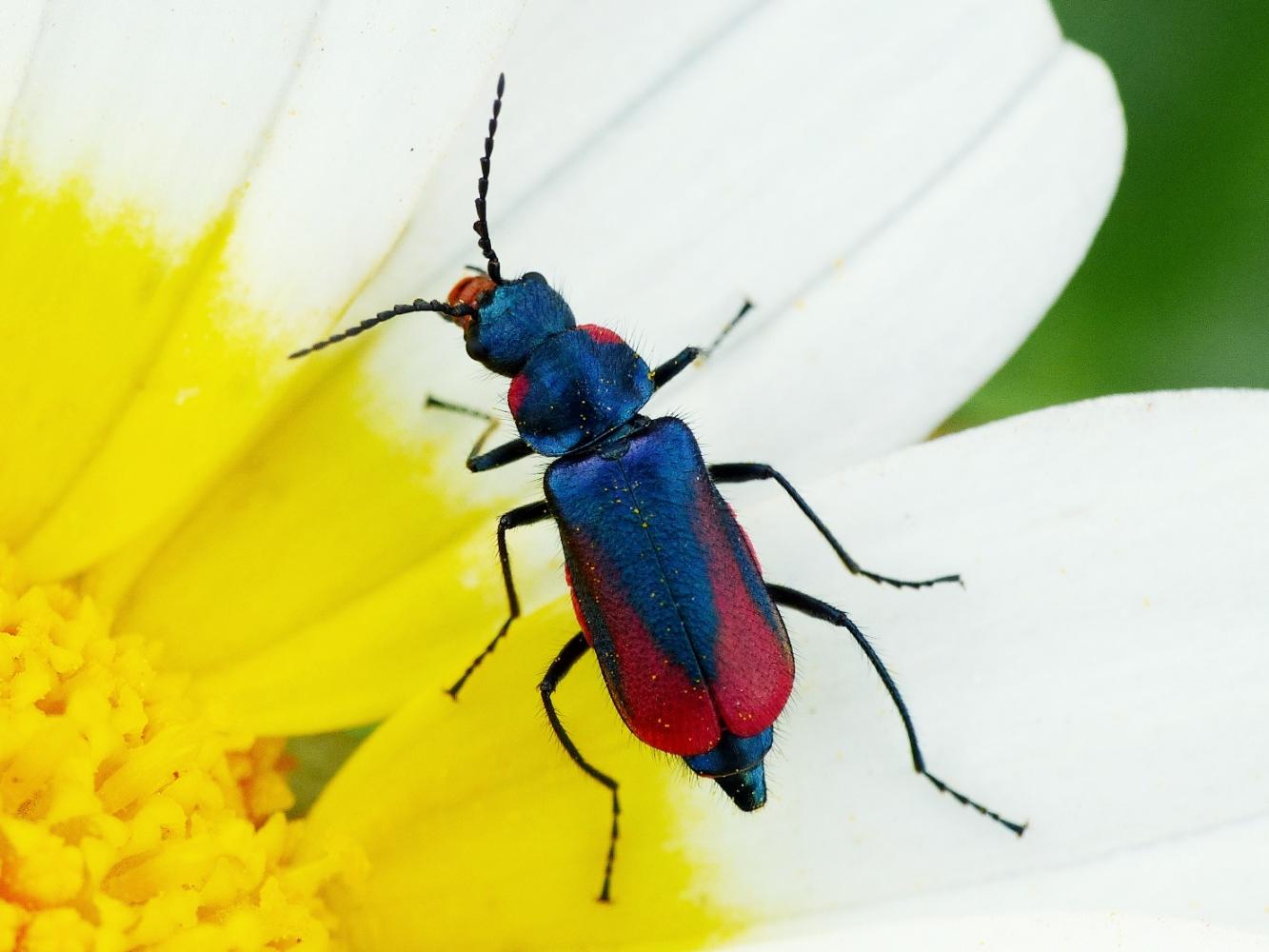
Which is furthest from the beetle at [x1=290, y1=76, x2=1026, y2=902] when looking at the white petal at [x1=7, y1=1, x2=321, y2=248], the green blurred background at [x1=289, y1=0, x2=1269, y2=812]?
the green blurred background at [x1=289, y1=0, x2=1269, y2=812]

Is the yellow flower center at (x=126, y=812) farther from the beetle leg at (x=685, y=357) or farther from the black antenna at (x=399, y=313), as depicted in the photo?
the beetle leg at (x=685, y=357)

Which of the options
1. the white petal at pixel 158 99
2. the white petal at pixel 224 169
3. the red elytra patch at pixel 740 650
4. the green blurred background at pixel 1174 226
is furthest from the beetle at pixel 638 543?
the green blurred background at pixel 1174 226

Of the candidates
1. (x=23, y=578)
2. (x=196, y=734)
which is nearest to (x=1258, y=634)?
(x=196, y=734)

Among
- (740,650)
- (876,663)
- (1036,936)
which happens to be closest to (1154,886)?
(1036,936)

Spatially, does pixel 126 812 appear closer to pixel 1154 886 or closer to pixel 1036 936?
pixel 1036 936

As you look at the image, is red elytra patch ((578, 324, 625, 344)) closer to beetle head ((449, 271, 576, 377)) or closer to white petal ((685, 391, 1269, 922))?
beetle head ((449, 271, 576, 377))

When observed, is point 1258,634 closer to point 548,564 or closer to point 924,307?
point 924,307
